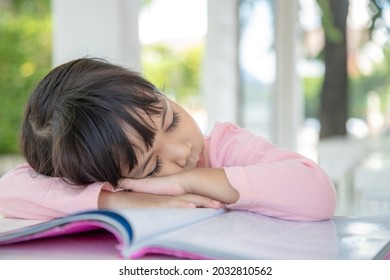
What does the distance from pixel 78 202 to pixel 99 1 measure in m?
1.11

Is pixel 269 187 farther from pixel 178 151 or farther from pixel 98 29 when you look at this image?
pixel 98 29

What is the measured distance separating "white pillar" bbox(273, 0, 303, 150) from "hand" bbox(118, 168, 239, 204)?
228 cm

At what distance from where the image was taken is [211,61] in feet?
11.9

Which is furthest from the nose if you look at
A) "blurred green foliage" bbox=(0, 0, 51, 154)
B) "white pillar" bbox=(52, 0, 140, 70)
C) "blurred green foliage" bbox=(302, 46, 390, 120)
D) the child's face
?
"blurred green foliage" bbox=(0, 0, 51, 154)

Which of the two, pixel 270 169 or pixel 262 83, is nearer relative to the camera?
pixel 270 169

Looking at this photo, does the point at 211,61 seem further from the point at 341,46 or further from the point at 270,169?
the point at 270,169

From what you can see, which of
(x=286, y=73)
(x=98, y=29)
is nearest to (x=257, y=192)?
(x=98, y=29)

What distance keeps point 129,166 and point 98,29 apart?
1.06m

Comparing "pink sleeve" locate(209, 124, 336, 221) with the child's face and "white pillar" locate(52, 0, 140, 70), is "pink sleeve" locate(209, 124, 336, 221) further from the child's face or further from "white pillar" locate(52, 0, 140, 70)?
"white pillar" locate(52, 0, 140, 70)

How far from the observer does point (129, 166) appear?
88cm

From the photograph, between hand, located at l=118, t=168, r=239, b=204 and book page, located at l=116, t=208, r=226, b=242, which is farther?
hand, located at l=118, t=168, r=239, b=204

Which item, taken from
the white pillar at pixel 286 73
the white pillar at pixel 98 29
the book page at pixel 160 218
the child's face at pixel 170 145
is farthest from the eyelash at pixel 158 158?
the white pillar at pixel 286 73

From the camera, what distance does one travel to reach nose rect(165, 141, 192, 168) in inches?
35.4
